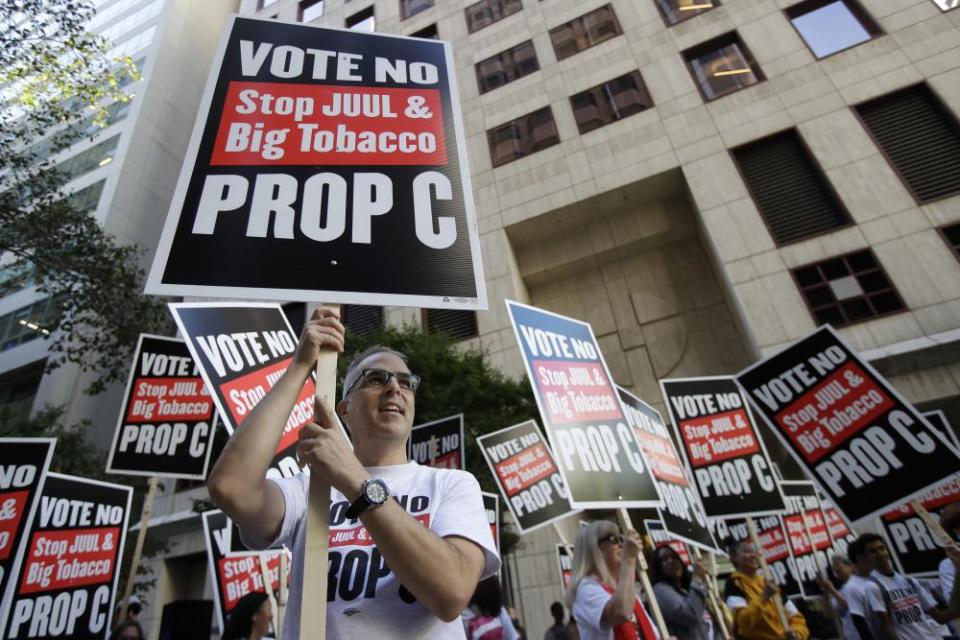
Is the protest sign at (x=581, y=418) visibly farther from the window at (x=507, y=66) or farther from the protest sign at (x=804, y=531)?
the window at (x=507, y=66)

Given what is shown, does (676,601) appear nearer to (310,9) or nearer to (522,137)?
(522,137)

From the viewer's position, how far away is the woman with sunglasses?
3.08m

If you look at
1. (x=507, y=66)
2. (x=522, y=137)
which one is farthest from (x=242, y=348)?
(x=507, y=66)

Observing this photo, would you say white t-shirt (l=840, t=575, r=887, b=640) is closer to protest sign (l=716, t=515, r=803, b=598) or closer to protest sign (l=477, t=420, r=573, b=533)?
protest sign (l=716, t=515, r=803, b=598)

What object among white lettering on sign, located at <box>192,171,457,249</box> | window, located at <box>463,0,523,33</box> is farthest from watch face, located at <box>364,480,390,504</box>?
window, located at <box>463,0,523,33</box>

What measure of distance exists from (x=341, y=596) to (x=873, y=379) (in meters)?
4.84

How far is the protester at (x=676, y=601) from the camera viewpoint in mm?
4215

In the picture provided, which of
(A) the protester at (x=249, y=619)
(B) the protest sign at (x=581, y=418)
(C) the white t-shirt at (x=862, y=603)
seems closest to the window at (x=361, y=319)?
(A) the protester at (x=249, y=619)

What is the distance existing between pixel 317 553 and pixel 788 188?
16.5 meters

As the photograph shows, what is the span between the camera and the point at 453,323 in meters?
17.8

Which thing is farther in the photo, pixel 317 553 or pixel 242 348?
pixel 242 348

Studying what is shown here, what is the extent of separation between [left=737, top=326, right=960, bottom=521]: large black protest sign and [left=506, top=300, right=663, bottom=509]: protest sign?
4.91ft

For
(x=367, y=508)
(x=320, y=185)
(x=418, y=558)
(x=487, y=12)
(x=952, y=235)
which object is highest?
(x=487, y=12)

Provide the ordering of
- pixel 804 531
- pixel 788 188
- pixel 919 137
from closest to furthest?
1. pixel 804 531
2. pixel 919 137
3. pixel 788 188
